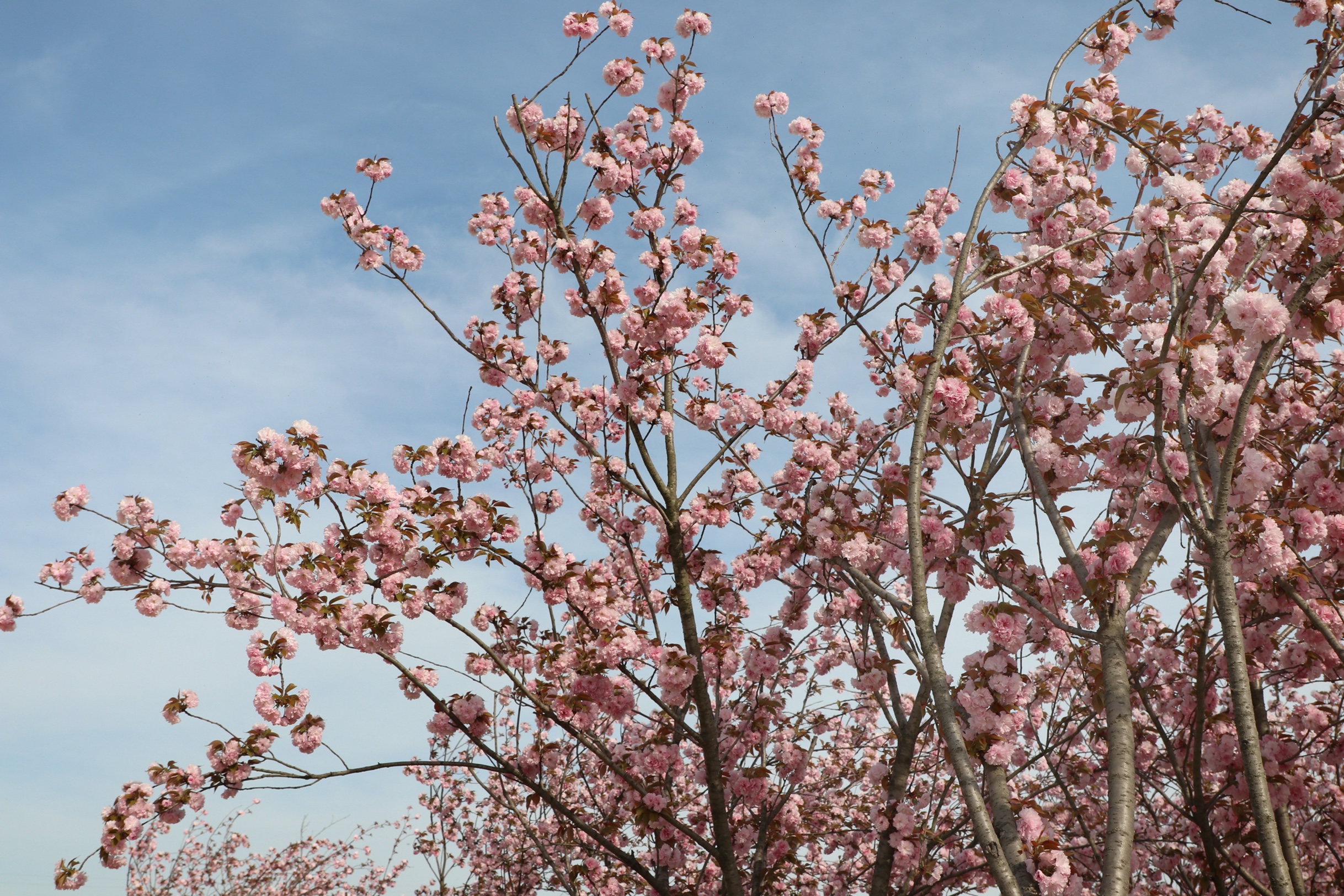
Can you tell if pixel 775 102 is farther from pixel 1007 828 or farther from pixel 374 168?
pixel 1007 828

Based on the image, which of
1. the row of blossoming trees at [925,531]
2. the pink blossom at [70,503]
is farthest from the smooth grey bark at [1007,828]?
the pink blossom at [70,503]

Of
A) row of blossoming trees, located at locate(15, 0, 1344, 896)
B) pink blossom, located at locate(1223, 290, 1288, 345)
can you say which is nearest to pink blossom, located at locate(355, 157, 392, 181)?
row of blossoming trees, located at locate(15, 0, 1344, 896)

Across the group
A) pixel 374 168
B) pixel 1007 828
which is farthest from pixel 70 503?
pixel 1007 828

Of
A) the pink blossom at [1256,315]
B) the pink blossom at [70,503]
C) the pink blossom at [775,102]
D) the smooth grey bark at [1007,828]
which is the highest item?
the pink blossom at [775,102]

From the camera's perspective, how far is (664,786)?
23.1 ft

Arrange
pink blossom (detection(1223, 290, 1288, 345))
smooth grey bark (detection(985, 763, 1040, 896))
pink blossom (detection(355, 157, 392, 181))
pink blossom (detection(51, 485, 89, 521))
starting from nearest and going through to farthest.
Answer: pink blossom (detection(1223, 290, 1288, 345)) < smooth grey bark (detection(985, 763, 1040, 896)) < pink blossom (detection(51, 485, 89, 521)) < pink blossom (detection(355, 157, 392, 181))

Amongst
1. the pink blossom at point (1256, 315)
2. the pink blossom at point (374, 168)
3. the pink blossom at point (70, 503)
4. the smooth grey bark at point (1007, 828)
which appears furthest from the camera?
the pink blossom at point (374, 168)

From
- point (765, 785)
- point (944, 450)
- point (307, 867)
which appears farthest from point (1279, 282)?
point (307, 867)

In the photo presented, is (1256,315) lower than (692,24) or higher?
lower

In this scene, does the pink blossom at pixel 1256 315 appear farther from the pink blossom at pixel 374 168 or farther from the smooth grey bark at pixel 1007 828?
the pink blossom at pixel 374 168

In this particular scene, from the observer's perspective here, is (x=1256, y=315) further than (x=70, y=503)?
No

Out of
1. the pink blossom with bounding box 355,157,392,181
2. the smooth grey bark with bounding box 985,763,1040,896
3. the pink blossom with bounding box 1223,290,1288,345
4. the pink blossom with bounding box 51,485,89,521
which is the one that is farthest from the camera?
the pink blossom with bounding box 355,157,392,181

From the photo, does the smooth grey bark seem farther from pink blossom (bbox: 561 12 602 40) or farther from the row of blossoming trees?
pink blossom (bbox: 561 12 602 40)

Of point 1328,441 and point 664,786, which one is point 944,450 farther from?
point 664,786
